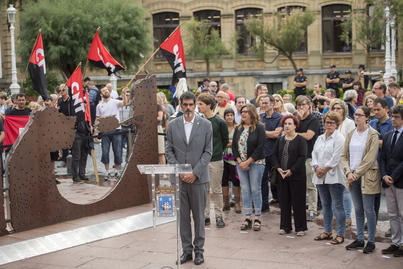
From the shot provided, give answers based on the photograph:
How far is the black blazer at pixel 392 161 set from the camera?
27.8 feet

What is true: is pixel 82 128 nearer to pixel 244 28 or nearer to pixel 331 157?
pixel 331 157

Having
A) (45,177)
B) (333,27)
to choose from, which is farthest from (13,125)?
(333,27)

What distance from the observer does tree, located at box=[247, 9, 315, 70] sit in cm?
3316

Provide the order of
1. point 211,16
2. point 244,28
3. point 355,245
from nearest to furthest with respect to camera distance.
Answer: point 355,245 < point 244,28 < point 211,16

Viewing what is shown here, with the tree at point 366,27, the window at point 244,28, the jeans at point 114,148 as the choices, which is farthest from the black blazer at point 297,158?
the window at point 244,28

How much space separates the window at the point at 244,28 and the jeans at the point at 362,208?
95.7ft

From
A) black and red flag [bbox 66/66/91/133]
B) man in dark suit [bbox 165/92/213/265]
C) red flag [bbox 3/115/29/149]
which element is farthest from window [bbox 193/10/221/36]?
man in dark suit [bbox 165/92/213/265]

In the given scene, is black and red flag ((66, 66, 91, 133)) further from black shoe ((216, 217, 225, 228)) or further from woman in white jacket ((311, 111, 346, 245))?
woman in white jacket ((311, 111, 346, 245))

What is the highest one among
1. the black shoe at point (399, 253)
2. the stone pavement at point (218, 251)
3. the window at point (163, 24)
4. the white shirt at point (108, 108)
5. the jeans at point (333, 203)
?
the window at point (163, 24)

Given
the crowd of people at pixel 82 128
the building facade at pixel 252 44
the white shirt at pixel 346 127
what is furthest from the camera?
the building facade at pixel 252 44

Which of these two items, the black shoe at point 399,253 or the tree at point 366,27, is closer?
the black shoe at point 399,253

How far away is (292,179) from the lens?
1002cm

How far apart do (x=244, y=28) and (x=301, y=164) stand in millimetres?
29046

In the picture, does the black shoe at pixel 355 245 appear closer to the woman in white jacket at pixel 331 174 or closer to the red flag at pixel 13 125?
the woman in white jacket at pixel 331 174
